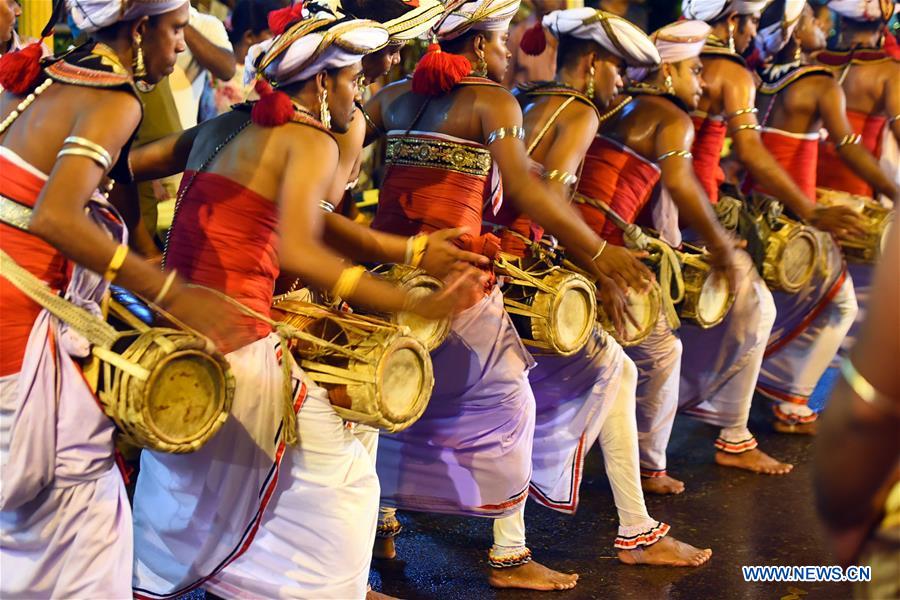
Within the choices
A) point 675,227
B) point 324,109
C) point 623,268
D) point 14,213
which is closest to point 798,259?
point 675,227

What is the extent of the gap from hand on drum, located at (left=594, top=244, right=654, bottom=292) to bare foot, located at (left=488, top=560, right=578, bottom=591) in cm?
115

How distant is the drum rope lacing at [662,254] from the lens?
528cm

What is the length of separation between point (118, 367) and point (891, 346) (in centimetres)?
203

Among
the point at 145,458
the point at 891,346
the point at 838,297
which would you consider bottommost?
the point at 838,297

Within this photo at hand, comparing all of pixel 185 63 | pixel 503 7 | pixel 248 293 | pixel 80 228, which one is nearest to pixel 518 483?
pixel 248 293

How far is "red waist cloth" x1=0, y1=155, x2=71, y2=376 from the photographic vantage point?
10.3ft

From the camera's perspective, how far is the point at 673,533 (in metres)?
5.29

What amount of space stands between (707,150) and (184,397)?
3596 millimetres

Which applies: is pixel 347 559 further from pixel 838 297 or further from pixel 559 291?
pixel 838 297

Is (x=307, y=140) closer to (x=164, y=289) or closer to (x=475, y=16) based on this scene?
(x=164, y=289)

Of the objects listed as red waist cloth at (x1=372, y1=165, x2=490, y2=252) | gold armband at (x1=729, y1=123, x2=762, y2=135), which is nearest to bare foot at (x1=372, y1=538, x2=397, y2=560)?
red waist cloth at (x1=372, y1=165, x2=490, y2=252)

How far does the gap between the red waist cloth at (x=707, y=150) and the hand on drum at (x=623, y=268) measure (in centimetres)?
124

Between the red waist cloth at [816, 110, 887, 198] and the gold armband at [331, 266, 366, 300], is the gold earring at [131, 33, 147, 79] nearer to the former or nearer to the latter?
the gold armband at [331, 266, 366, 300]

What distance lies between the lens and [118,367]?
3.12m
